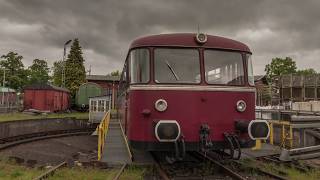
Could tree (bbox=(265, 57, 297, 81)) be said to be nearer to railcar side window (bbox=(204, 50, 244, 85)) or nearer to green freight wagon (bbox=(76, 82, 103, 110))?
green freight wagon (bbox=(76, 82, 103, 110))

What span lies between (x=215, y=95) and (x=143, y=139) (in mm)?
1834

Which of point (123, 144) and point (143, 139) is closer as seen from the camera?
point (143, 139)

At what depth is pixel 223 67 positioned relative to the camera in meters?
8.05

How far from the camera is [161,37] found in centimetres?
793

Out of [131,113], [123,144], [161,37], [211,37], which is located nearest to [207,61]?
[211,37]

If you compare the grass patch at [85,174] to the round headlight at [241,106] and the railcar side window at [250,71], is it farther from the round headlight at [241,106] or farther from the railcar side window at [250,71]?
the railcar side window at [250,71]

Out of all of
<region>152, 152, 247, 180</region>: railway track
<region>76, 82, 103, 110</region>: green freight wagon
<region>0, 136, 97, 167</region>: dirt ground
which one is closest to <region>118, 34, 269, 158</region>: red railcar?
<region>152, 152, 247, 180</region>: railway track

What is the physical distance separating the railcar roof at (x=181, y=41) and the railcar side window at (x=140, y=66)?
18 centimetres

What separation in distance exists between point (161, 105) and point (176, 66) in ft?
3.11

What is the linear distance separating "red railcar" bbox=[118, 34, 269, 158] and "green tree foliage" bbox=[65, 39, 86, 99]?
197 feet

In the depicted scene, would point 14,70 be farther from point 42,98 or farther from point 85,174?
point 85,174

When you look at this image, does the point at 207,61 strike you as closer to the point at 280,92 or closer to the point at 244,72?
the point at 244,72

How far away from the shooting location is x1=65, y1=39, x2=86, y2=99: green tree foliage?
67250 mm

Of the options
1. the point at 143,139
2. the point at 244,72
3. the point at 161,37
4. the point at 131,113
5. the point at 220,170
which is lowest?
the point at 220,170
